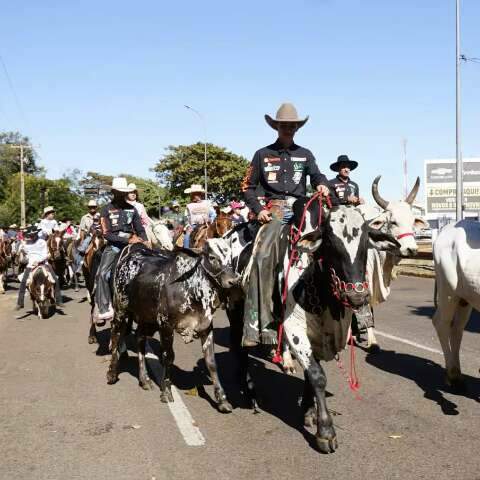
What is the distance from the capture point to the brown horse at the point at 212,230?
1175cm

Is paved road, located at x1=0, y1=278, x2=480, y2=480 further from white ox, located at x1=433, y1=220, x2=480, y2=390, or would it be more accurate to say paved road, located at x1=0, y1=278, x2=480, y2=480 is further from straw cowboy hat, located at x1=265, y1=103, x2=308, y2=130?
straw cowboy hat, located at x1=265, y1=103, x2=308, y2=130

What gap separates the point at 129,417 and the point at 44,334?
6.01 metres

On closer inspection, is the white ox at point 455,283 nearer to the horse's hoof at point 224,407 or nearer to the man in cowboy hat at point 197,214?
the horse's hoof at point 224,407

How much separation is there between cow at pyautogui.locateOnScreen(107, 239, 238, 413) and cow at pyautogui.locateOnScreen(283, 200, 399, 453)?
1.11 m

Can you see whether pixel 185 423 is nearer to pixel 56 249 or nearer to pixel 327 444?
pixel 327 444

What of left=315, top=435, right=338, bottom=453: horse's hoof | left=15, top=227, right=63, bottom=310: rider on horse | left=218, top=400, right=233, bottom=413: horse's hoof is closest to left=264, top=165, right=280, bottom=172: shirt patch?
left=218, top=400, right=233, bottom=413: horse's hoof

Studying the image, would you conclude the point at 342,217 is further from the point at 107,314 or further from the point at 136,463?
the point at 107,314

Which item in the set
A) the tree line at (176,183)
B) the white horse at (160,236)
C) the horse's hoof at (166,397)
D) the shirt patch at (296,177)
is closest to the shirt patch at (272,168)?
the shirt patch at (296,177)

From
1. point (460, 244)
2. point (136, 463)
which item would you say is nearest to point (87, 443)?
point (136, 463)

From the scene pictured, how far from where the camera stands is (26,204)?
55.2 metres

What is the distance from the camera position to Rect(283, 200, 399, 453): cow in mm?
4520

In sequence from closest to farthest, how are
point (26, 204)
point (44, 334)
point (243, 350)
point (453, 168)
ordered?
point (243, 350), point (44, 334), point (453, 168), point (26, 204)

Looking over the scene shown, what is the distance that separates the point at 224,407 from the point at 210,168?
168 ft

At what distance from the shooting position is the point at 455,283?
20.7ft
